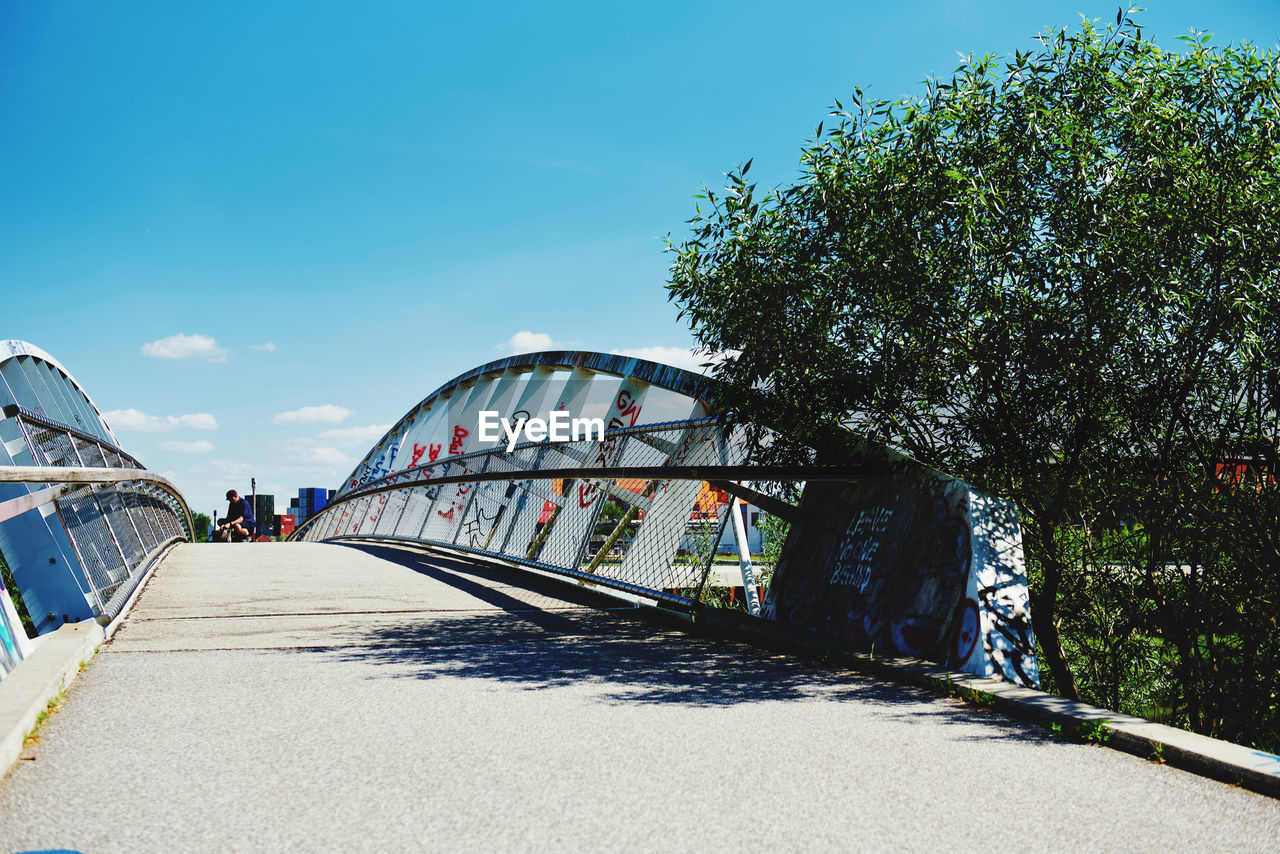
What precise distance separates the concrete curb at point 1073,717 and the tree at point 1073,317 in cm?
151

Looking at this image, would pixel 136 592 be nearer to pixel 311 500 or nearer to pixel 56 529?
pixel 56 529

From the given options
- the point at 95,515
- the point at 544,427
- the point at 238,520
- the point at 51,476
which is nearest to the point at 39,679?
the point at 51,476

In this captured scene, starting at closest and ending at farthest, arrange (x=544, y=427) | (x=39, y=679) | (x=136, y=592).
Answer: (x=39, y=679)
(x=136, y=592)
(x=544, y=427)

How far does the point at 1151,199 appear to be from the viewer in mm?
5484

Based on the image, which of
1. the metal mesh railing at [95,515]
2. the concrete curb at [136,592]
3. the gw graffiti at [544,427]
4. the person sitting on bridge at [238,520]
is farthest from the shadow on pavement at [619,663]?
the person sitting on bridge at [238,520]

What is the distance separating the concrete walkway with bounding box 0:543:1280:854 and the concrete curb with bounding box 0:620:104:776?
9 cm

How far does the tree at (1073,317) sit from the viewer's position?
549cm

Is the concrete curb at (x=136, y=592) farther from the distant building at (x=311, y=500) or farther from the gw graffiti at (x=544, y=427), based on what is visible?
the distant building at (x=311, y=500)

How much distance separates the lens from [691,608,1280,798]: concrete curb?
127 inches

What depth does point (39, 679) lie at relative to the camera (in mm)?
4059

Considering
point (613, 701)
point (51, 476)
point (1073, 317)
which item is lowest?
point (613, 701)

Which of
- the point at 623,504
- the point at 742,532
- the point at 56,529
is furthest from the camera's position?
the point at 742,532

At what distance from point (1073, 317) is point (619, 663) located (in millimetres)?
3924

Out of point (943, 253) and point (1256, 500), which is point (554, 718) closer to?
point (943, 253)
